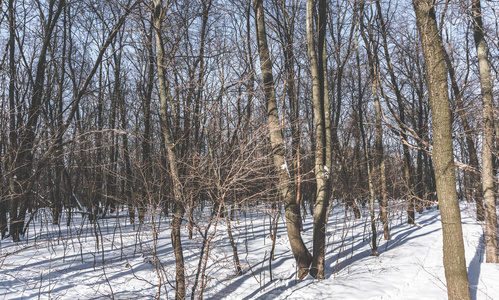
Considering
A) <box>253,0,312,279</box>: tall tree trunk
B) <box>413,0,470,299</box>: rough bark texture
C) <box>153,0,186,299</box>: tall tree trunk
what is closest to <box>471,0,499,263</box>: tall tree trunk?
<box>413,0,470,299</box>: rough bark texture

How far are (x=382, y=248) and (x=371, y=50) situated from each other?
7.02 m

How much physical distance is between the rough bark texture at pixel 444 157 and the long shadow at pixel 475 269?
1.86 metres

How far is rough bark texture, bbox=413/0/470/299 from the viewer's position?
14.4 feet

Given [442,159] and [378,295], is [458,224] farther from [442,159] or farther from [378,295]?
[378,295]

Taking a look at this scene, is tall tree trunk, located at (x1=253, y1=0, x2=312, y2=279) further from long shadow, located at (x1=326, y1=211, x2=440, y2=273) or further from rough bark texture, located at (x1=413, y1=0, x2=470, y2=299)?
rough bark texture, located at (x1=413, y1=0, x2=470, y2=299)

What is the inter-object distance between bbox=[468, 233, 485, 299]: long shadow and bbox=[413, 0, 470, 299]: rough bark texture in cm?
186

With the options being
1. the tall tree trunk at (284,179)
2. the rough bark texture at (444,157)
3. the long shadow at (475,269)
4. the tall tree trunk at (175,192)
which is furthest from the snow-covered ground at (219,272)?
the rough bark texture at (444,157)

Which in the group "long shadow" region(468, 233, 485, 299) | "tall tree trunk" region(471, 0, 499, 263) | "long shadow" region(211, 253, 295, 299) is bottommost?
"long shadow" region(468, 233, 485, 299)

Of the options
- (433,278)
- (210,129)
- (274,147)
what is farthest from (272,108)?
(433,278)

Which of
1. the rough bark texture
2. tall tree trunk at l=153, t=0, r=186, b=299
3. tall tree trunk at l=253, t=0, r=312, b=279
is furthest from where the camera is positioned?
tall tree trunk at l=253, t=0, r=312, b=279

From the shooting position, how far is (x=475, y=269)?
7.27 metres

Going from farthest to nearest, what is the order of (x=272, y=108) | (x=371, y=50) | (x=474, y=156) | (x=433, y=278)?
(x=474, y=156), (x=371, y=50), (x=272, y=108), (x=433, y=278)

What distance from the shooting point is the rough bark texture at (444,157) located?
4391mm

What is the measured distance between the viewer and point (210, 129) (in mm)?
6535
